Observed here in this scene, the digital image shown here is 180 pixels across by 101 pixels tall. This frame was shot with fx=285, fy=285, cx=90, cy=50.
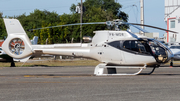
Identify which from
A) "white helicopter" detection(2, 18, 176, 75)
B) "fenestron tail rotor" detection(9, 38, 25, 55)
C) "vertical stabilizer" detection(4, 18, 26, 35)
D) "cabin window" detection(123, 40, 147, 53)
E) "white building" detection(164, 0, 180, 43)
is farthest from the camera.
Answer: "white building" detection(164, 0, 180, 43)

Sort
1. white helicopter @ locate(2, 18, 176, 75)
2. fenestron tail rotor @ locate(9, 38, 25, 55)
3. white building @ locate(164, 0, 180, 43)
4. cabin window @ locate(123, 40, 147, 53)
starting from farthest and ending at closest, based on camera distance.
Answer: white building @ locate(164, 0, 180, 43)
fenestron tail rotor @ locate(9, 38, 25, 55)
cabin window @ locate(123, 40, 147, 53)
white helicopter @ locate(2, 18, 176, 75)

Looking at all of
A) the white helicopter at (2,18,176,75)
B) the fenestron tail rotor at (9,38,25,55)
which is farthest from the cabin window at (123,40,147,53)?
the fenestron tail rotor at (9,38,25,55)

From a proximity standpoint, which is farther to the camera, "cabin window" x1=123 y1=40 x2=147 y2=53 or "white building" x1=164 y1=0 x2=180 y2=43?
"white building" x1=164 y1=0 x2=180 y2=43

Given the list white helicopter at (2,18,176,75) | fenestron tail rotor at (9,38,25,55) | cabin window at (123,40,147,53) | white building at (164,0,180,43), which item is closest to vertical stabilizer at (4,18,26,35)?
fenestron tail rotor at (9,38,25,55)

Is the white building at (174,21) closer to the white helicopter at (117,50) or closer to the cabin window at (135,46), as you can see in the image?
the white helicopter at (117,50)

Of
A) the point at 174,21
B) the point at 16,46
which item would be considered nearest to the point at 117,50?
the point at 16,46

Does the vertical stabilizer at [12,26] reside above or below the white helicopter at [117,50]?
above

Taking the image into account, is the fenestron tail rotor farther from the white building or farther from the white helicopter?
the white building

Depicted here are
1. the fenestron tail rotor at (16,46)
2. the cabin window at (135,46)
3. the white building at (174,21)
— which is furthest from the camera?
the white building at (174,21)

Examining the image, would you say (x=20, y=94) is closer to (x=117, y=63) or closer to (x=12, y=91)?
(x=12, y=91)

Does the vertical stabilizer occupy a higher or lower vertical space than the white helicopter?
higher

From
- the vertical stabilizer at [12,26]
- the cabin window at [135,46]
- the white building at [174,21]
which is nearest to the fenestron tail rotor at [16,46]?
the vertical stabilizer at [12,26]

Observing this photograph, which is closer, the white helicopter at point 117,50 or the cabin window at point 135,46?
the white helicopter at point 117,50

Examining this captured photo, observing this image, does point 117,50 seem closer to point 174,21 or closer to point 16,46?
point 16,46
